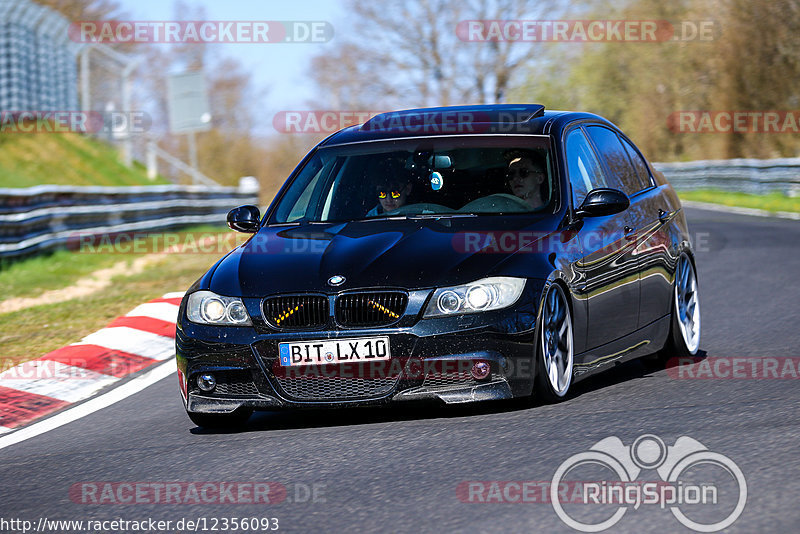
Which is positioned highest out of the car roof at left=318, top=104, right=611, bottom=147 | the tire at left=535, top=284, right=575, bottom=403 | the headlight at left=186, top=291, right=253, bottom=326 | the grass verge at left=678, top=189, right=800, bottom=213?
the car roof at left=318, top=104, right=611, bottom=147

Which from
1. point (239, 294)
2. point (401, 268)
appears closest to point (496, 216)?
point (401, 268)

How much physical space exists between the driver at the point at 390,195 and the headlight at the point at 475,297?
4.13 ft

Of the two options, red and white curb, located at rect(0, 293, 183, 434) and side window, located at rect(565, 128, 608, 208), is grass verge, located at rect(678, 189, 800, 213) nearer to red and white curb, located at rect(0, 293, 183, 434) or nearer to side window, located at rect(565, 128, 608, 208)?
red and white curb, located at rect(0, 293, 183, 434)

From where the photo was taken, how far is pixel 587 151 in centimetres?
788

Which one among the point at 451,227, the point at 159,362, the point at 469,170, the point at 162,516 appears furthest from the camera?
the point at 159,362

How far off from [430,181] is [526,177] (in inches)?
21.3

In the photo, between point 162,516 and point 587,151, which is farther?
point 587,151

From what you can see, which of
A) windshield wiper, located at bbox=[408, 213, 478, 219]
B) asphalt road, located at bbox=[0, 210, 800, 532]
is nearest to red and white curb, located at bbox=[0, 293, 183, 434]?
asphalt road, located at bbox=[0, 210, 800, 532]

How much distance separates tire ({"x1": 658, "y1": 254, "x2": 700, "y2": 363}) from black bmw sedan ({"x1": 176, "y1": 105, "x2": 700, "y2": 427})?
0.06ft

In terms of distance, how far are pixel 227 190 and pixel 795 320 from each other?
21.7 metres

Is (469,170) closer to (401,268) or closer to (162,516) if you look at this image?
(401,268)

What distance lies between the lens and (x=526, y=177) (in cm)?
735

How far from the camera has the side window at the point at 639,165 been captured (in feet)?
28.0

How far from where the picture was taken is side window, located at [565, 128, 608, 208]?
7383mm
